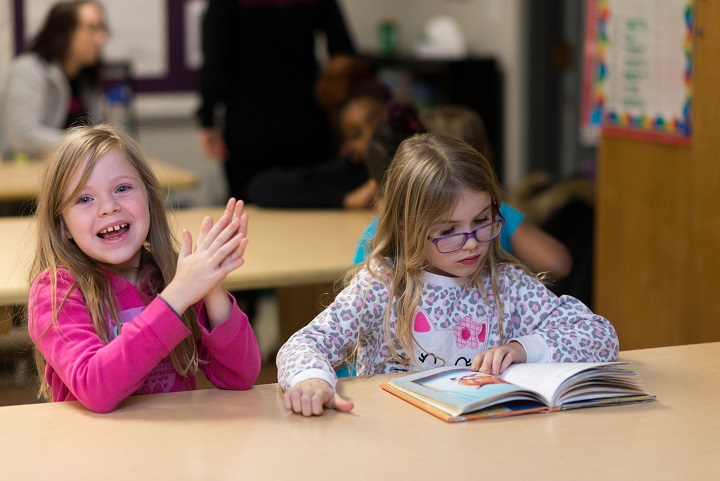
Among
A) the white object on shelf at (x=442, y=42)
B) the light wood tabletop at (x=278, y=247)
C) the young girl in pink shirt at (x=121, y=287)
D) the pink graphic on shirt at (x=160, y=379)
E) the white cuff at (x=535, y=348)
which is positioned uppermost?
the white object on shelf at (x=442, y=42)

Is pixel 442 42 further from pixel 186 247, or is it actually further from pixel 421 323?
pixel 186 247

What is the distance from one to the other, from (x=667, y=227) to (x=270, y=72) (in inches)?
65.7

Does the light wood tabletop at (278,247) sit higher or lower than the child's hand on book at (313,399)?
lower

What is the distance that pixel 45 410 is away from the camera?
5.23 feet

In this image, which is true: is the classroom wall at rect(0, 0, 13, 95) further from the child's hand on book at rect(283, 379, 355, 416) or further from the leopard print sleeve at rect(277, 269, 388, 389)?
the child's hand on book at rect(283, 379, 355, 416)

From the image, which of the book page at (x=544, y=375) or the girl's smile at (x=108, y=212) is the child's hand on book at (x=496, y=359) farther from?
the girl's smile at (x=108, y=212)

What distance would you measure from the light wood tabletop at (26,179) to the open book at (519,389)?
6.90 feet

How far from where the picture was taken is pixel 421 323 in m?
1.84

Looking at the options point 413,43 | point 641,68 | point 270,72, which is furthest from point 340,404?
point 413,43

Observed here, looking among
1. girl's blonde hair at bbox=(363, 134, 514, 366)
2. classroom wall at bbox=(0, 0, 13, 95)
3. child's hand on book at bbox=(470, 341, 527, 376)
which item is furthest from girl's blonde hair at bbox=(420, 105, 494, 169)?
classroom wall at bbox=(0, 0, 13, 95)

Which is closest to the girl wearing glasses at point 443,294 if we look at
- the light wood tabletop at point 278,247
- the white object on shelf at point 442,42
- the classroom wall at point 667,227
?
the light wood tabletop at point 278,247

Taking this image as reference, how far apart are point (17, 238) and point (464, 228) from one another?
5.55ft

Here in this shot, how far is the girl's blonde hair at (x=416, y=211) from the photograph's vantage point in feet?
5.88

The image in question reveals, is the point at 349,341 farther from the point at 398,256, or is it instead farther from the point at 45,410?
the point at 45,410
